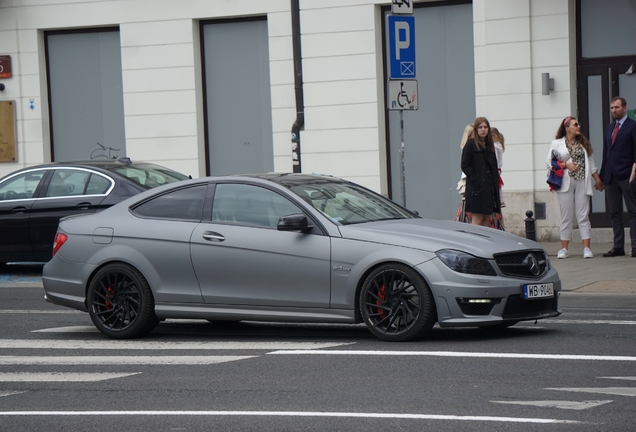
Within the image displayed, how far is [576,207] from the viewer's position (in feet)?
53.2

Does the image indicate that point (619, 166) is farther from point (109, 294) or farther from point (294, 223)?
point (109, 294)

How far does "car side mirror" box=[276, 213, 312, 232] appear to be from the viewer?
938 centimetres

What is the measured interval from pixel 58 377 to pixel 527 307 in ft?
12.2

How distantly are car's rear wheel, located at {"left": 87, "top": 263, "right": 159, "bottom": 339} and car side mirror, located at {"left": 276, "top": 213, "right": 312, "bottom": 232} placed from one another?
58.5 inches

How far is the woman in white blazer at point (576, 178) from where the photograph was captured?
52.9 feet

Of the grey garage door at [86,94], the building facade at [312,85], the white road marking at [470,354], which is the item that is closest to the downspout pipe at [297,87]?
the building facade at [312,85]

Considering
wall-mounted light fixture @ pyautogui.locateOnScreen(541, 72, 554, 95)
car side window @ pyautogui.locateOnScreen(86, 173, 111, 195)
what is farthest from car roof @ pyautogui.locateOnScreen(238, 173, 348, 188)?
wall-mounted light fixture @ pyautogui.locateOnScreen(541, 72, 554, 95)

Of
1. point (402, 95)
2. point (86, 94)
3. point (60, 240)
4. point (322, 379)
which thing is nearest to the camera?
point (322, 379)

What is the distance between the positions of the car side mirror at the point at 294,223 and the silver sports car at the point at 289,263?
0.01 m

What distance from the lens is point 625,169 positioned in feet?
52.2

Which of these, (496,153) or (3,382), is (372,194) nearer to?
(3,382)

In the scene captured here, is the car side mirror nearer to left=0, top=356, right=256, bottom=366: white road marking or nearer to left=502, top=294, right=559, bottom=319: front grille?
left=0, top=356, right=256, bottom=366: white road marking

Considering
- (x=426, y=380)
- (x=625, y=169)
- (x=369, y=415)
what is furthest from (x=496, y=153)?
(x=369, y=415)

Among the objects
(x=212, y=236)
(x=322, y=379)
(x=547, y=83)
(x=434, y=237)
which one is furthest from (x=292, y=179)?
(x=547, y=83)
